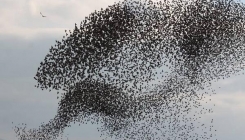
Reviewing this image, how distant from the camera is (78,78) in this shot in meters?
71.7

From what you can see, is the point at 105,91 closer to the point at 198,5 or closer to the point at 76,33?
the point at 76,33

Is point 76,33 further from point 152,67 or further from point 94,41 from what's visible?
point 152,67

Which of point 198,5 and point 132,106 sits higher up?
point 198,5

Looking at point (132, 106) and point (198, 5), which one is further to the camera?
point (132, 106)

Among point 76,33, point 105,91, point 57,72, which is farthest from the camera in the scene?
point 105,91

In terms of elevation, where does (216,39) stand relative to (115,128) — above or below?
above

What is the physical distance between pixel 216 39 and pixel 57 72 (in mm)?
24130

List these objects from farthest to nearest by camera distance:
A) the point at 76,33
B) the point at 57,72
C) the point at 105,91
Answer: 1. the point at 105,91
2. the point at 57,72
3. the point at 76,33

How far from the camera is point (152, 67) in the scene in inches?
2761

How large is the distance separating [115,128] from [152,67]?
18.3m

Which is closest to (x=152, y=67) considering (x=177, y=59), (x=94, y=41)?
(x=177, y=59)

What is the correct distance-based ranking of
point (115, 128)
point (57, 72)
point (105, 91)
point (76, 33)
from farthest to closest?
point (115, 128) → point (105, 91) → point (57, 72) → point (76, 33)

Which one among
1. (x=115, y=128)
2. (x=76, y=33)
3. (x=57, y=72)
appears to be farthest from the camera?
(x=115, y=128)

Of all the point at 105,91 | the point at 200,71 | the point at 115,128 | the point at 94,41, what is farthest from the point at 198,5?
the point at 115,128
